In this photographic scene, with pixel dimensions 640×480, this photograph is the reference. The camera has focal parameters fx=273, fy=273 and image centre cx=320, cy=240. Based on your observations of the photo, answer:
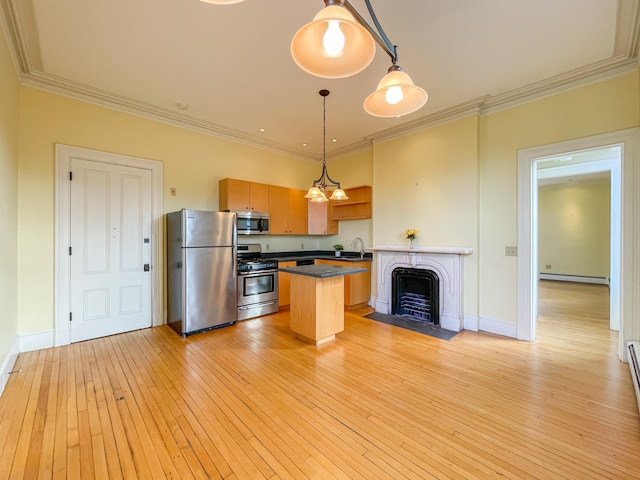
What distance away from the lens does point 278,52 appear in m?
2.73

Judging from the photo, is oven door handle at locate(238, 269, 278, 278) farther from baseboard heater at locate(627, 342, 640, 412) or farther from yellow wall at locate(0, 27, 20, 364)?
baseboard heater at locate(627, 342, 640, 412)

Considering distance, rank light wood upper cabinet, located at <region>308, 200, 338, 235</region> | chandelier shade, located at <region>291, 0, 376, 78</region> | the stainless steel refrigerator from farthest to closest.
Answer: light wood upper cabinet, located at <region>308, 200, 338, 235</region> → the stainless steel refrigerator → chandelier shade, located at <region>291, 0, 376, 78</region>

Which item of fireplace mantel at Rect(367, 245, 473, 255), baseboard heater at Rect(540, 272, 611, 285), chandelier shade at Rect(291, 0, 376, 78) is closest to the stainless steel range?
fireplace mantel at Rect(367, 245, 473, 255)

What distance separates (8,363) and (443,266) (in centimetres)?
512

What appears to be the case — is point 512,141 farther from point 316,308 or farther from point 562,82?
point 316,308

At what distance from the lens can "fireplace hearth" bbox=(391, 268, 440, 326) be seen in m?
4.21

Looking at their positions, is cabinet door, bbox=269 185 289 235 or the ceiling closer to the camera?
the ceiling

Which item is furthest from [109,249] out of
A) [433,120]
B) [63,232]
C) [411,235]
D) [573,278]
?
[573,278]

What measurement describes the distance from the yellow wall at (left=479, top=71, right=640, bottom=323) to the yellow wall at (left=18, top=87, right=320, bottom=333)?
13.9ft

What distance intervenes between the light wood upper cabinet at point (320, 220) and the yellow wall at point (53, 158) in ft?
6.44

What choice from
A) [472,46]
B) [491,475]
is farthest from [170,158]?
[491,475]

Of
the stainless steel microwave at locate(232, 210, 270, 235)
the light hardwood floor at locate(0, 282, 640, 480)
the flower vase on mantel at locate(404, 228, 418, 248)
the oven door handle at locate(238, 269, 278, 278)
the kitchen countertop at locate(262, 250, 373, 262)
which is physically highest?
the stainless steel microwave at locate(232, 210, 270, 235)

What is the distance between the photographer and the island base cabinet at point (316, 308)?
335 centimetres

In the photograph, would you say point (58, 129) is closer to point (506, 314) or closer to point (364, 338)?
point (364, 338)
